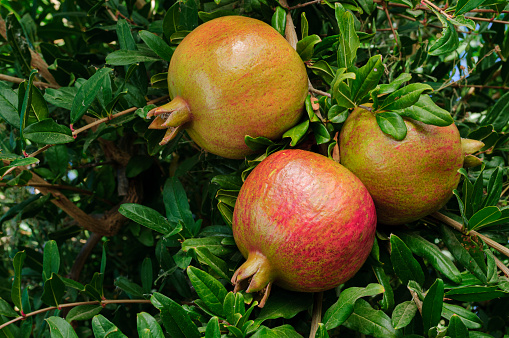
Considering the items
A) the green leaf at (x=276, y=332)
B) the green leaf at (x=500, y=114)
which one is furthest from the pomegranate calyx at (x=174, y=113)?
the green leaf at (x=500, y=114)

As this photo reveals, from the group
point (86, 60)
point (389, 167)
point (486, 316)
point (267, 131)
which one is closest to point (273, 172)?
point (267, 131)

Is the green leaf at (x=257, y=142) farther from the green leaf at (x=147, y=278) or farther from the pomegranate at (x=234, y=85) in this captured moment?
the green leaf at (x=147, y=278)

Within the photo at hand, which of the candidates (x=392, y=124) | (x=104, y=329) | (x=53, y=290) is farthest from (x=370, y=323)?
(x=53, y=290)

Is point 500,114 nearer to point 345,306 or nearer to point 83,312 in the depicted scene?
point 345,306

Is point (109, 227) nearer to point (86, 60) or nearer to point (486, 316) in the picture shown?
point (86, 60)

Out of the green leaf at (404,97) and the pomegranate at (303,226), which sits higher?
the green leaf at (404,97)

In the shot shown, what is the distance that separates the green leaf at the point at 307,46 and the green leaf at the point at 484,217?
49 centimetres

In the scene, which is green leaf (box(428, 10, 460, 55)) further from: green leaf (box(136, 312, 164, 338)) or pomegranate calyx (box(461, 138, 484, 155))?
green leaf (box(136, 312, 164, 338))

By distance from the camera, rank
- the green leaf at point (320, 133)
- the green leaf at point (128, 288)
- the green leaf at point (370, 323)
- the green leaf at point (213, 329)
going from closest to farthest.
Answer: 1. the green leaf at point (213, 329)
2. the green leaf at point (370, 323)
3. the green leaf at point (320, 133)
4. the green leaf at point (128, 288)

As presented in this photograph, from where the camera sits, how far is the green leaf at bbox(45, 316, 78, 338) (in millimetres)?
762

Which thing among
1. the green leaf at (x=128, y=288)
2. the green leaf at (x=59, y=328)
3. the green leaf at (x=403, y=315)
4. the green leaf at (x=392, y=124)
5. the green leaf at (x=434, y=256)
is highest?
the green leaf at (x=392, y=124)

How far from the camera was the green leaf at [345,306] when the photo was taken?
2.28 ft

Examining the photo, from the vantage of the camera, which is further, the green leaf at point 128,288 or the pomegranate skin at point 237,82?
the green leaf at point 128,288

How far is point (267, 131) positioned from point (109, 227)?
805 millimetres
